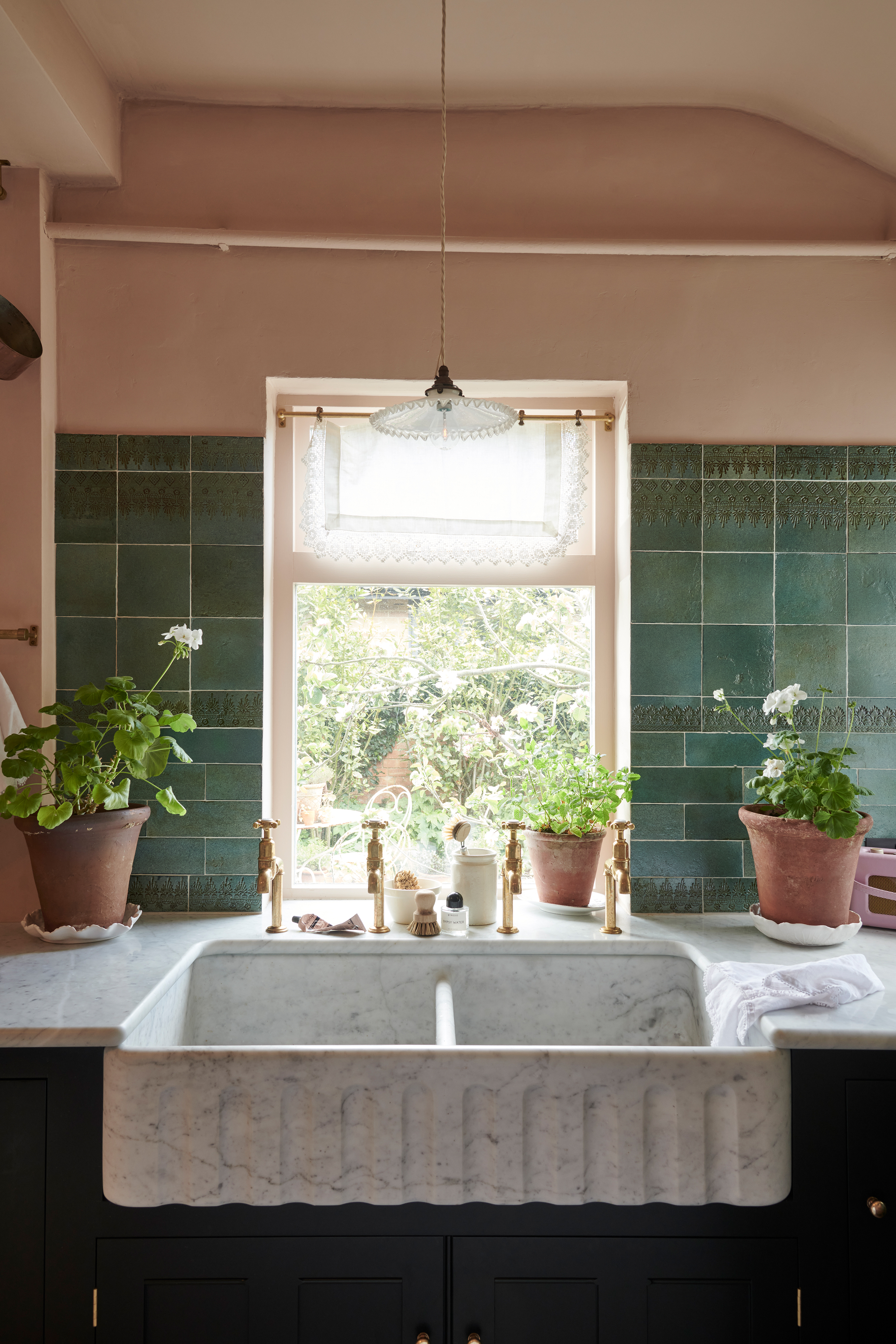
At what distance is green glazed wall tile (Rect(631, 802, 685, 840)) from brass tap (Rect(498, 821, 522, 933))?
317mm

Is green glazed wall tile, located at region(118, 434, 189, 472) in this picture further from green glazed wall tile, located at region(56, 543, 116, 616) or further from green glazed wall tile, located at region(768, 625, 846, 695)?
green glazed wall tile, located at region(768, 625, 846, 695)

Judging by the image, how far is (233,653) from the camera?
210 centimetres

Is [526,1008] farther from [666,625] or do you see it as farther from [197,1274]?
[666,625]

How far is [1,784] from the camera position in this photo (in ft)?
6.10

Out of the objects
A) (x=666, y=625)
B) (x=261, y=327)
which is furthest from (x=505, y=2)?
(x=666, y=625)

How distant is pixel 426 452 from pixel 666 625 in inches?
31.1

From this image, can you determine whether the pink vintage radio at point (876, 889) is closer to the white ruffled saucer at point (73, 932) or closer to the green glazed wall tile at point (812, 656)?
the green glazed wall tile at point (812, 656)

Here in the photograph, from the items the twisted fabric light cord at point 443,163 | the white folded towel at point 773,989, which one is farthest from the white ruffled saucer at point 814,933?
the twisted fabric light cord at point 443,163

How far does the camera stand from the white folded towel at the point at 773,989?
4.86ft

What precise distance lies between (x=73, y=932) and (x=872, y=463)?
7.31 feet

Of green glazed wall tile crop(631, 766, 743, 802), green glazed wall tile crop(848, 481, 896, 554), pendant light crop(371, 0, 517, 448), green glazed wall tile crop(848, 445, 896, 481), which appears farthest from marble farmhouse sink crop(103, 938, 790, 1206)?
green glazed wall tile crop(848, 445, 896, 481)

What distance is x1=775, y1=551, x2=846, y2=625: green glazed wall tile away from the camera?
6.93 feet

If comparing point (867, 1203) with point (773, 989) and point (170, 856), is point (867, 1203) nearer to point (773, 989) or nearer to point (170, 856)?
point (773, 989)

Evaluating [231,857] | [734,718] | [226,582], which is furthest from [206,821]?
[734,718]
